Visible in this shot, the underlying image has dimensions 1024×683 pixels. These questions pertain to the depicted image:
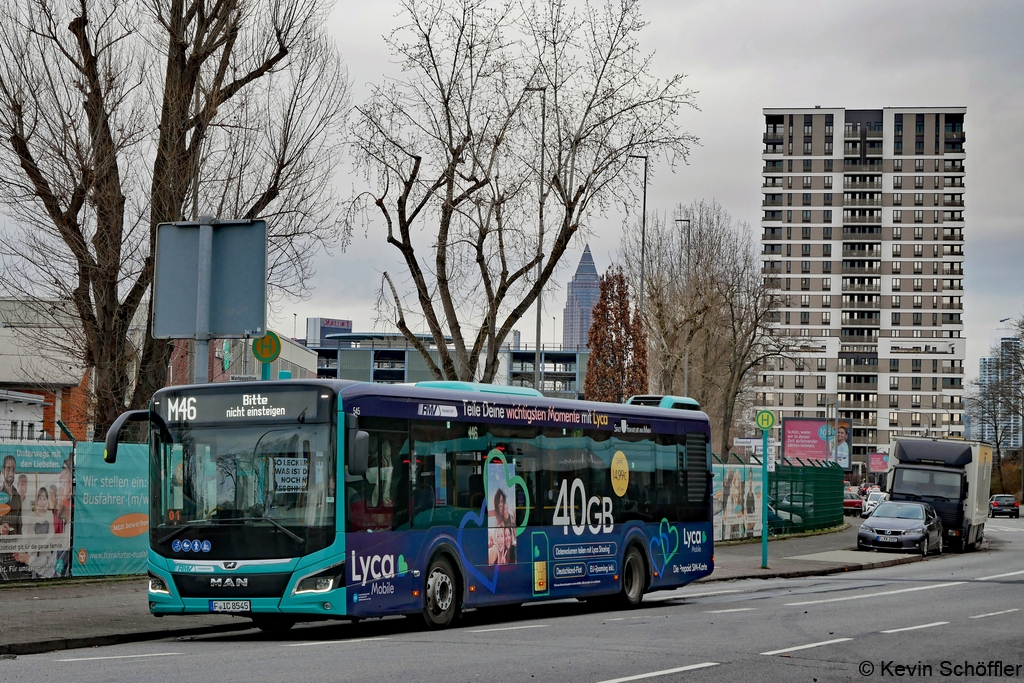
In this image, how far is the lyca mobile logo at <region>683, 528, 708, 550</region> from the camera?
20.4 meters

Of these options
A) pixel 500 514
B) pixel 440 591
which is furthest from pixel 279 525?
pixel 500 514

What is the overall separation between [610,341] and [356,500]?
54.4 metres

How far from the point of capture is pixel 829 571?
2945 cm

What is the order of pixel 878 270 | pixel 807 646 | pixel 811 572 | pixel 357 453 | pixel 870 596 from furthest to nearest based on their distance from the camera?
pixel 878 270, pixel 811 572, pixel 870 596, pixel 357 453, pixel 807 646

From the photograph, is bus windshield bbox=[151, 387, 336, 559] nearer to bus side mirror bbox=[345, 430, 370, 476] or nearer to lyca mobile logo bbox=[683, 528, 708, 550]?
bus side mirror bbox=[345, 430, 370, 476]

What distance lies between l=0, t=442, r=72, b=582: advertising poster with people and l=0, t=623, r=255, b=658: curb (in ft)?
15.2

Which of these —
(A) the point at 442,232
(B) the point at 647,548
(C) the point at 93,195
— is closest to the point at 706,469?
(B) the point at 647,548

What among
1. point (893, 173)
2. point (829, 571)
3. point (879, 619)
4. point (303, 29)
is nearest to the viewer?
point (879, 619)

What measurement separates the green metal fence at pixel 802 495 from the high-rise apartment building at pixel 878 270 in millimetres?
98431

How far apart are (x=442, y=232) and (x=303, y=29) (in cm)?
529

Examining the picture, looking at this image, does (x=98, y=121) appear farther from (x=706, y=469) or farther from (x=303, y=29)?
(x=706, y=469)

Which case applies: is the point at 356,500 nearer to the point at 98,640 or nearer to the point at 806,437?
the point at 98,640

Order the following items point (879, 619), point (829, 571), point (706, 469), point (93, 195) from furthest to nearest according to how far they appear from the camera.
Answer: point (829, 571) < point (93, 195) < point (706, 469) < point (879, 619)

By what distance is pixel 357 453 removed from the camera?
1303 cm
